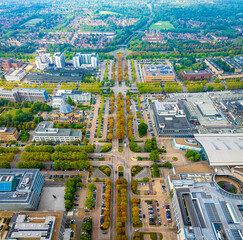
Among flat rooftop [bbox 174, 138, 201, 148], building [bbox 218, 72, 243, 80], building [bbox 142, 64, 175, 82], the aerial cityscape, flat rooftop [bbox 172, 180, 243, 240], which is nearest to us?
flat rooftop [bbox 172, 180, 243, 240]

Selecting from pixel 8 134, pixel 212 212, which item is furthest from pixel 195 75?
pixel 8 134

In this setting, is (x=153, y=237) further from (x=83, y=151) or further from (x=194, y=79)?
(x=194, y=79)

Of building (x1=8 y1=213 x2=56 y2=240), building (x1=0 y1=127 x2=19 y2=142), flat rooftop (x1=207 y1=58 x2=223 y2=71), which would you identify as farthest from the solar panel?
flat rooftop (x1=207 y1=58 x2=223 y2=71)

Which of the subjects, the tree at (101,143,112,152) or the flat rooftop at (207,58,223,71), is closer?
the tree at (101,143,112,152)

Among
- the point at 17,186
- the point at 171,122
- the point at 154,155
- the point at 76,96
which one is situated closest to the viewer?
the point at 17,186

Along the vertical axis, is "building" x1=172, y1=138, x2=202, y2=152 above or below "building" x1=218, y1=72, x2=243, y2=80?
below

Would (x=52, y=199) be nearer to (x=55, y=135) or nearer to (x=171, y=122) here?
(x=55, y=135)

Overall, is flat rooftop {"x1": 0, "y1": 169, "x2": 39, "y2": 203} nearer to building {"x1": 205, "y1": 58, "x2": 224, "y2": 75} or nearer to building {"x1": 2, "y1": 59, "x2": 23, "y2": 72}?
building {"x1": 2, "y1": 59, "x2": 23, "y2": 72}

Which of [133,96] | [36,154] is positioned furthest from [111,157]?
[133,96]
